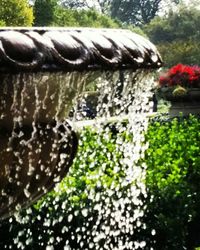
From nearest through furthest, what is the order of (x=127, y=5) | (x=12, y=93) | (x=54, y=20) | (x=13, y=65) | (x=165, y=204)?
(x=13, y=65), (x=12, y=93), (x=165, y=204), (x=54, y=20), (x=127, y=5)

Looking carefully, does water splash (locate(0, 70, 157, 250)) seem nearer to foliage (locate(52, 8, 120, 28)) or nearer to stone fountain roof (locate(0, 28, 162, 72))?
stone fountain roof (locate(0, 28, 162, 72))

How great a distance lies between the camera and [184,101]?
12688 mm

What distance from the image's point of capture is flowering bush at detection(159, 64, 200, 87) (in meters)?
12.4

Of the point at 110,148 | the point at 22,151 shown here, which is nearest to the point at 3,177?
the point at 22,151

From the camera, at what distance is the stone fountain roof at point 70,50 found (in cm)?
184

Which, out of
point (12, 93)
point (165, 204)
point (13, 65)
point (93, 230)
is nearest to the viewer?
point (13, 65)

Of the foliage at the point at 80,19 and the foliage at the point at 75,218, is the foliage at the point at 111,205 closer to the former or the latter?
the foliage at the point at 75,218

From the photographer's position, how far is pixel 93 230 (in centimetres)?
441

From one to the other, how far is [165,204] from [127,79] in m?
2.60

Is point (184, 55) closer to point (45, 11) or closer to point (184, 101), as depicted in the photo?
point (45, 11)

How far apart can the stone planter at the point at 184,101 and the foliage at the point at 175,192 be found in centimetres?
609

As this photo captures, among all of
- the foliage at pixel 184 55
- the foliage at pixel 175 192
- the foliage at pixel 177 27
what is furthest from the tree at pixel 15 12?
the foliage at pixel 177 27

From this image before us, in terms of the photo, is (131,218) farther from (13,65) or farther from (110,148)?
(13,65)

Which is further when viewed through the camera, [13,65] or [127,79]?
[127,79]
